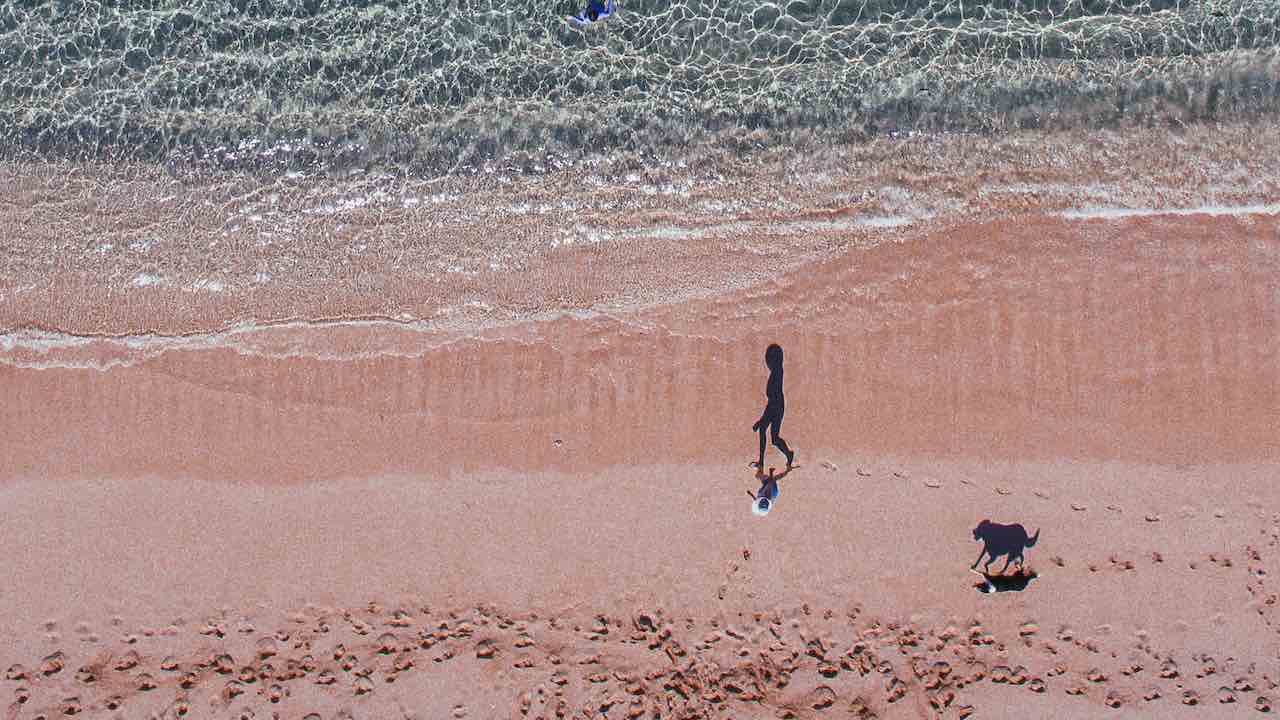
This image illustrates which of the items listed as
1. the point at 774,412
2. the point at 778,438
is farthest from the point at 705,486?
the point at 774,412

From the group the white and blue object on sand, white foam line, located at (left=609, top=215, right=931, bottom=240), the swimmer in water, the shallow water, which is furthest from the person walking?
the swimmer in water

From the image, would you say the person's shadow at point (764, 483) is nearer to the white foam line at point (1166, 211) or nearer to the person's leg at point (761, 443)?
the person's leg at point (761, 443)

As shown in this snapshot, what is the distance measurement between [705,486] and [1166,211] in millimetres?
4532

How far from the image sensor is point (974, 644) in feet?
23.9

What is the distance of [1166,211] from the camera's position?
7.39 meters

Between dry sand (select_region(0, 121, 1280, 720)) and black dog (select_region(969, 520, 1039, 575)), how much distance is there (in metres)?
0.10

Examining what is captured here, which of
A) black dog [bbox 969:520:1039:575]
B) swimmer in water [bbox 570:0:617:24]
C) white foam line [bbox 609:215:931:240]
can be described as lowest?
black dog [bbox 969:520:1039:575]

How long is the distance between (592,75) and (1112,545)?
239 inches

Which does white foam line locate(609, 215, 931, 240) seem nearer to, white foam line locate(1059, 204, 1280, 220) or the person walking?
the person walking

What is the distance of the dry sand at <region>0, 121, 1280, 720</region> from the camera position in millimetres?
7203

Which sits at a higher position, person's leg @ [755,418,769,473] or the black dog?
person's leg @ [755,418,769,473]

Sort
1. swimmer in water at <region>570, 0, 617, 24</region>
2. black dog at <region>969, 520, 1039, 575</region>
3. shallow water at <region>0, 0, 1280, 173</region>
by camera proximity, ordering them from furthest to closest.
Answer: swimmer in water at <region>570, 0, 617, 24</region>, shallow water at <region>0, 0, 1280, 173</region>, black dog at <region>969, 520, 1039, 575</region>

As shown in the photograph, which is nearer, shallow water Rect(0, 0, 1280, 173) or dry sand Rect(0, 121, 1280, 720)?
dry sand Rect(0, 121, 1280, 720)

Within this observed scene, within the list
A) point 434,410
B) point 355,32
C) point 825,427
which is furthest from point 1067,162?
point 355,32
